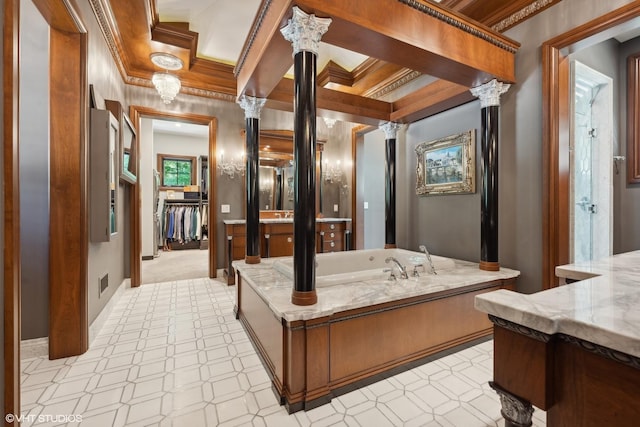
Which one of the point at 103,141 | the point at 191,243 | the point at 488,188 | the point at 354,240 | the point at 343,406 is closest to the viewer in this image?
the point at 343,406

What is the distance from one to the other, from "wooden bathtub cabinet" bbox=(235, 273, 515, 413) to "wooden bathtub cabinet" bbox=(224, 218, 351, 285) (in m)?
1.89

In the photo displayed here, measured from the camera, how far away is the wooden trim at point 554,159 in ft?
7.57

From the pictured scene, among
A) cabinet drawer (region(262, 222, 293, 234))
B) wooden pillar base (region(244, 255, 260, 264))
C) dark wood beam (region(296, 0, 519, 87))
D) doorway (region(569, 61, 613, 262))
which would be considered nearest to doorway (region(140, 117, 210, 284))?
cabinet drawer (region(262, 222, 293, 234))

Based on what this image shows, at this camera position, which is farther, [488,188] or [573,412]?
[488,188]

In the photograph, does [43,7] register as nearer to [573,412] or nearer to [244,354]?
[244,354]

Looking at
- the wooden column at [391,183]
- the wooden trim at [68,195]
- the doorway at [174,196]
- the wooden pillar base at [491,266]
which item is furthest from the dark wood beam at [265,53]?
the doorway at [174,196]

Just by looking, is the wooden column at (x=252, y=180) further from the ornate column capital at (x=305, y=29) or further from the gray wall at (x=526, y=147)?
the gray wall at (x=526, y=147)

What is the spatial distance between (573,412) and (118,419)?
1.91 meters

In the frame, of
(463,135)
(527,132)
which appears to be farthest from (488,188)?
(463,135)

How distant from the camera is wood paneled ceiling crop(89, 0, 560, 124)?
1.89 metres

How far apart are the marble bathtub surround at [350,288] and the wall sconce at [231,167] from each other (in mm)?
2204

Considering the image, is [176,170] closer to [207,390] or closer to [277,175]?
[277,175]

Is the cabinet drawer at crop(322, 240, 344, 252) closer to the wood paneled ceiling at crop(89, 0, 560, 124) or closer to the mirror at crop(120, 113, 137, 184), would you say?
the wood paneled ceiling at crop(89, 0, 560, 124)

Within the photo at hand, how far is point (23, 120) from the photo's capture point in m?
2.06
